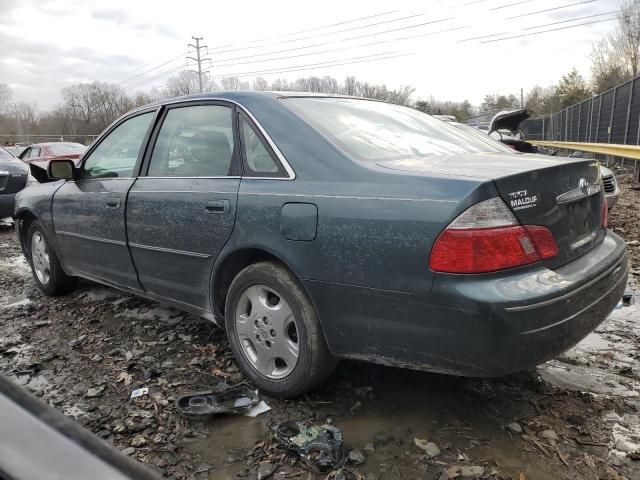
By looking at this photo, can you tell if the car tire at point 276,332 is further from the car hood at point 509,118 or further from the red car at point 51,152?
the red car at point 51,152

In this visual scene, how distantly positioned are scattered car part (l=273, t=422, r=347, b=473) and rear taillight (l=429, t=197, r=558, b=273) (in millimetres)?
920

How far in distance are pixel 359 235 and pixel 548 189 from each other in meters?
0.86

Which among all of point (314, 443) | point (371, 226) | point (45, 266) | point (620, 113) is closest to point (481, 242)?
point (371, 226)

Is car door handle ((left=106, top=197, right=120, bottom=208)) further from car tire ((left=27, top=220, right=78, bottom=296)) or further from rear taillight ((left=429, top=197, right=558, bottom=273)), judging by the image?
rear taillight ((left=429, top=197, right=558, bottom=273))

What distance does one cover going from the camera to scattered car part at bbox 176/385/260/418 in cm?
262

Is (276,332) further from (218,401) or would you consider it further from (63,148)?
(63,148)

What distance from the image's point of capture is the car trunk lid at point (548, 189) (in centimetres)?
215

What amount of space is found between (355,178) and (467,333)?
83 cm

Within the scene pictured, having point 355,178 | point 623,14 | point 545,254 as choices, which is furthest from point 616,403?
point 623,14

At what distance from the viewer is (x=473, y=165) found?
2.43 metres

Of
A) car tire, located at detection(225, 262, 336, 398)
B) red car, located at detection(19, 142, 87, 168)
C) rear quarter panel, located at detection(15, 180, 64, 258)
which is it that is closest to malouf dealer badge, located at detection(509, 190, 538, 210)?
car tire, located at detection(225, 262, 336, 398)

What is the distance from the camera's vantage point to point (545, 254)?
220 centimetres

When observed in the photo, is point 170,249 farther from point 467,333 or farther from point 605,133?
point 605,133

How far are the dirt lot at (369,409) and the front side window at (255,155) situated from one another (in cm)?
121
